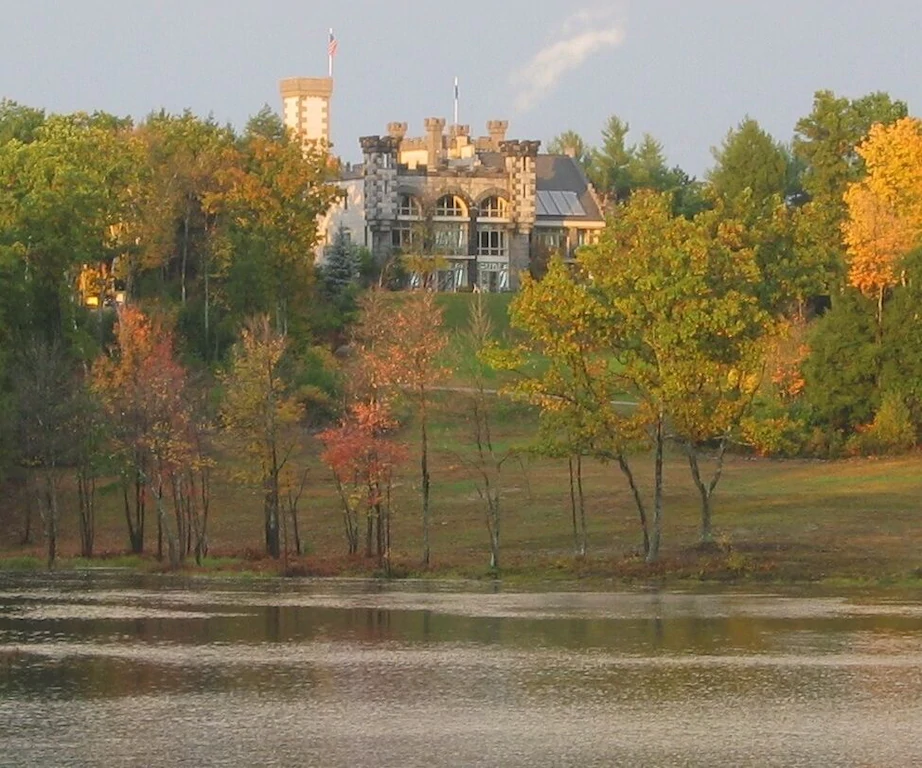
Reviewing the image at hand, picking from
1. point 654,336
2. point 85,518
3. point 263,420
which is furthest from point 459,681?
point 85,518

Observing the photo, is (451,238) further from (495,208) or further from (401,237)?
(495,208)

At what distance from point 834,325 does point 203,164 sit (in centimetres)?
4044

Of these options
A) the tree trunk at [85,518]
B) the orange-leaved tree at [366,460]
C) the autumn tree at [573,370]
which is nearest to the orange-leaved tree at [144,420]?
the tree trunk at [85,518]

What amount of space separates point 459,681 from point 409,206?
127 m

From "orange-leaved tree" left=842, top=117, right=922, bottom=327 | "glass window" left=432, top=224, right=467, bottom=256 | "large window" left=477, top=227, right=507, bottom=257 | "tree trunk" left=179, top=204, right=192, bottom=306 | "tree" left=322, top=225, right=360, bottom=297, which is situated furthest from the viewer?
"large window" left=477, top=227, right=507, bottom=257

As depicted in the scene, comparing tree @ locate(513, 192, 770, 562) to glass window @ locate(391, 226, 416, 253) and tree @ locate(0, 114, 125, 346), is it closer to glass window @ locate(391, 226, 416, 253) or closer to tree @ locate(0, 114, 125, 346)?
tree @ locate(0, 114, 125, 346)

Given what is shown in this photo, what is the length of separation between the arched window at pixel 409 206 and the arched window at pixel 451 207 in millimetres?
1963

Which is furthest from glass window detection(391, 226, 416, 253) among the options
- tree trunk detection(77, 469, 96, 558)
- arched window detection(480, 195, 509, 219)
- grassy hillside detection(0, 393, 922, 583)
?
tree trunk detection(77, 469, 96, 558)

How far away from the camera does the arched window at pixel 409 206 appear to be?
16388cm

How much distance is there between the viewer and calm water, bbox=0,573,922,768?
31516mm

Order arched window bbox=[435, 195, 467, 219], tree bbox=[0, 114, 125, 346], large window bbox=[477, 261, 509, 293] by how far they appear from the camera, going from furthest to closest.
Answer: arched window bbox=[435, 195, 467, 219], large window bbox=[477, 261, 509, 293], tree bbox=[0, 114, 125, 346]

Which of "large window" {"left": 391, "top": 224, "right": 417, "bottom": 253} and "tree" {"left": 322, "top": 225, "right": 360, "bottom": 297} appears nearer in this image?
"tree" {"left": 322, "top": 225, "right": 360, "bottom": 297}

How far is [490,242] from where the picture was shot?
549 feet

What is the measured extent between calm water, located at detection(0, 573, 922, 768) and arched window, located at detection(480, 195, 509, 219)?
109515mm
